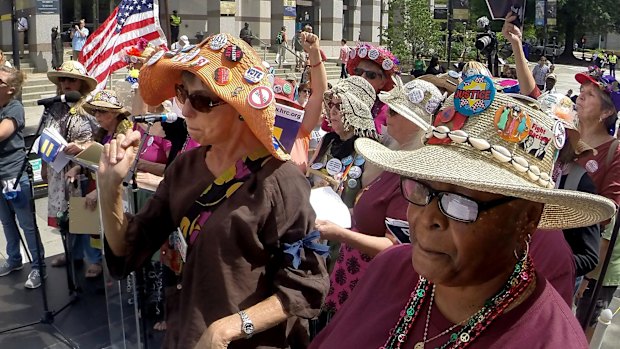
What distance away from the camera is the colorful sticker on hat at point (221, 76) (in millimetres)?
2207

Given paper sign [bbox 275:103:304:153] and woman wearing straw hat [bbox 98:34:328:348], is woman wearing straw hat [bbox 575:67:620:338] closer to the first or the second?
paper sign [bbox 275:103:304:153]

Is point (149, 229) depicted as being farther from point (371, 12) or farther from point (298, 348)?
point (371, 12)

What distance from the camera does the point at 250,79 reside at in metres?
2.25

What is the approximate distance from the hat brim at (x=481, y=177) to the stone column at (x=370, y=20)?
38.2m

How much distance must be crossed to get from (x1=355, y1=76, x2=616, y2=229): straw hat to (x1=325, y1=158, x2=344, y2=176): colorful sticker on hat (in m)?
2.24

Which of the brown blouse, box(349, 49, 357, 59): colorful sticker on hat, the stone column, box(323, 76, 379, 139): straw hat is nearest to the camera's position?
the brown blouse

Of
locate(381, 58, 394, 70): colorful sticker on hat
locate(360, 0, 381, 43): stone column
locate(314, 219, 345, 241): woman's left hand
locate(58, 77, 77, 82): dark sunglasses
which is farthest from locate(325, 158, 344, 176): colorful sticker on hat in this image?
locate(360, 0, 381, 43): stone column

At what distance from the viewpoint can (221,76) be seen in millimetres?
2217

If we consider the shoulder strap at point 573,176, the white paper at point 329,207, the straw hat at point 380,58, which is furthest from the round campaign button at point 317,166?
the shoulder strap at point 573,176

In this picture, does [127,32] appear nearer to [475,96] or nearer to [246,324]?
[246,324]

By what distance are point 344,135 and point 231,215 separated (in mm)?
2079

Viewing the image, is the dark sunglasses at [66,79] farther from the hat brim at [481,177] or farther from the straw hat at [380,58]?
the hat brim at [481,177]

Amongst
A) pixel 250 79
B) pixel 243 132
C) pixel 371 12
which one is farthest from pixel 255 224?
pixel 371 12

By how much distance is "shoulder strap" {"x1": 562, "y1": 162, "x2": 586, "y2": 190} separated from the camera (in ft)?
10.2
